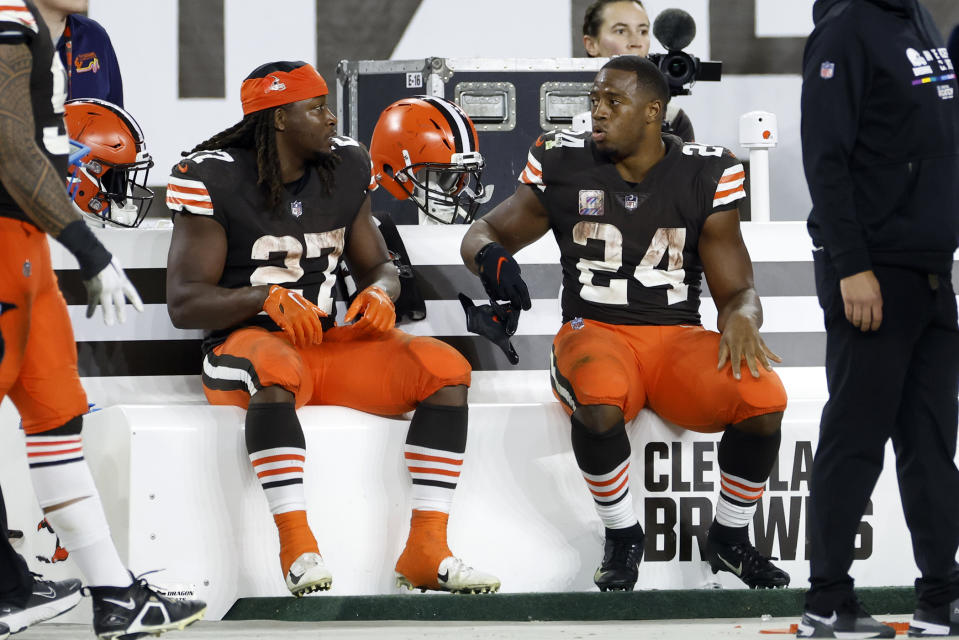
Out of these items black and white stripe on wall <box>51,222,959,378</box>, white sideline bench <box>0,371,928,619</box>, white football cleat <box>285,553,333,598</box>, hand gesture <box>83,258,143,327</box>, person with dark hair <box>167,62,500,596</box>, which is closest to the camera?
hand gesture <box>83,258,143,327</box>

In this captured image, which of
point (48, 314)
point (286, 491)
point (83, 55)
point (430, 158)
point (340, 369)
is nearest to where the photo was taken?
point (48, 314)

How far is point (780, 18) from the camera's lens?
525cm

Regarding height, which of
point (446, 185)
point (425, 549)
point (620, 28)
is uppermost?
point (620, 28)

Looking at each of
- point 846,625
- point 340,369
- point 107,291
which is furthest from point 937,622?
point 107,291

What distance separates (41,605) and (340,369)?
32.0 inches

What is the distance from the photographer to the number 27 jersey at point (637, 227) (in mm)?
2719

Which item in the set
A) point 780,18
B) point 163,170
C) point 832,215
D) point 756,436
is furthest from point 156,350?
point 780,18

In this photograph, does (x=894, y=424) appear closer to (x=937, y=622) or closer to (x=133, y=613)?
(x=937, y=622)

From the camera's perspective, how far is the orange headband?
2.78 m

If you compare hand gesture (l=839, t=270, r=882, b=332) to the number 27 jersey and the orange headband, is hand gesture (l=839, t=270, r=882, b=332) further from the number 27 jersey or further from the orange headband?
the orange headband

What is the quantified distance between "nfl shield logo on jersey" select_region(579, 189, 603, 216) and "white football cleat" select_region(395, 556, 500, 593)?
830 mm

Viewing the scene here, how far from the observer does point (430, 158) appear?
10.7 ft

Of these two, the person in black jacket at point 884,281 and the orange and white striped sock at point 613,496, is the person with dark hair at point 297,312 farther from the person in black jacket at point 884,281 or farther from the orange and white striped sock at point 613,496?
the person in black jacket at point 884,281

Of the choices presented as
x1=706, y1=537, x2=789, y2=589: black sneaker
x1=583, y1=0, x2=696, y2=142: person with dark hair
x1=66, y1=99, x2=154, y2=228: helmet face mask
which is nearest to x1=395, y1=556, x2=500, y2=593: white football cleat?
x1=706, y1=537, x2=789, y2=589: black sneaker
